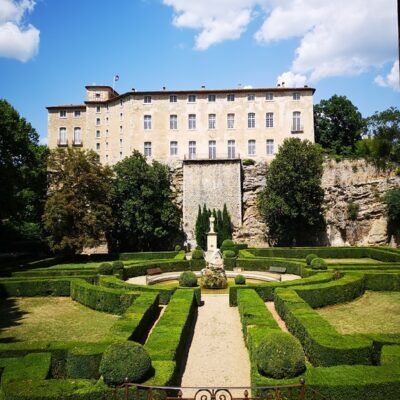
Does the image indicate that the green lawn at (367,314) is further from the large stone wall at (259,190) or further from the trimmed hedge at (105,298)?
the large stone wall at (259,190)

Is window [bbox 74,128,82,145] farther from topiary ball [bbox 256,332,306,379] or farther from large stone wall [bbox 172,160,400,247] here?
topiary ball [bbox 256,332,306,379]

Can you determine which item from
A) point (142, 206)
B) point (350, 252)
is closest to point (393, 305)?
point (350, 252)

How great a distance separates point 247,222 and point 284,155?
8694mm

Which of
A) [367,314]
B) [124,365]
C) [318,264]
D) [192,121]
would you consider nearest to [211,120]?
[192,121]

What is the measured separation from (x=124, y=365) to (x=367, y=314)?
1064 cm

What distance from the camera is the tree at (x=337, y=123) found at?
170ft

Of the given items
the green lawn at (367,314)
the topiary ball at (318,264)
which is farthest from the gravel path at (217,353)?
the topiary ball at (318,264)

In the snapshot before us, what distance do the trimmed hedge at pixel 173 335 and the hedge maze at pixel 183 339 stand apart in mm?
26

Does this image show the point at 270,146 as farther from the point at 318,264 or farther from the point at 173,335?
the point at 173,335

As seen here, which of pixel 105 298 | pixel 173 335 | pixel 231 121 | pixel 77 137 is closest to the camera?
pixel 173 335

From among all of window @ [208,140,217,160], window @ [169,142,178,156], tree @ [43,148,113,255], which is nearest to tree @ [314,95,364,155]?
window @ [208,140,217,160]

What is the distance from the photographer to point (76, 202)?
1275 inches

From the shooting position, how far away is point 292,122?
149ft

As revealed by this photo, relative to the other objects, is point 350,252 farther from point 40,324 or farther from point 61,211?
point 40,324
